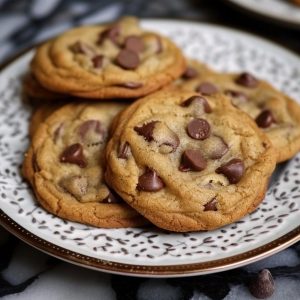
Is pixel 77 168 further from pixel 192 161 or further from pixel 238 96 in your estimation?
pixel 238 96

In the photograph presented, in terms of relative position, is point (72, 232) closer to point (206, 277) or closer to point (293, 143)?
point (206, 277)

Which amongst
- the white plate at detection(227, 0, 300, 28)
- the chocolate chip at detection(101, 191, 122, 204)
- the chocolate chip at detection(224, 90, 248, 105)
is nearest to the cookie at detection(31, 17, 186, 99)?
A: the chocolate chip at detection(224, 90, 248, 105)

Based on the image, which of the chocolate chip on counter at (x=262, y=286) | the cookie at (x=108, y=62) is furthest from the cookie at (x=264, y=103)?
the chocolate chip on counter at (x=262, y=286)

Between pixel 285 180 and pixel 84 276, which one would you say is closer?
pixel 84 276

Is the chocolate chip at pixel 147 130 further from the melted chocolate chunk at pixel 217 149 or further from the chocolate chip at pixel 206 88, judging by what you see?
the chocolate chip at pixel 206 88

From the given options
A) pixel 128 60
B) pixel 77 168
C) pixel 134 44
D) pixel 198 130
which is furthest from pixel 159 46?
pixel 77 168

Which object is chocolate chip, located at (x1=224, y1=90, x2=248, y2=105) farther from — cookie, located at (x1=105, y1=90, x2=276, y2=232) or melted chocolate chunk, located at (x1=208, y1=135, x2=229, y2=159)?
melted chocolate chunk, located at (x1=208, y1=135, x2=229, y2=159)

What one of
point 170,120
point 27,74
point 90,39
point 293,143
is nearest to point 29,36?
point 27,74
